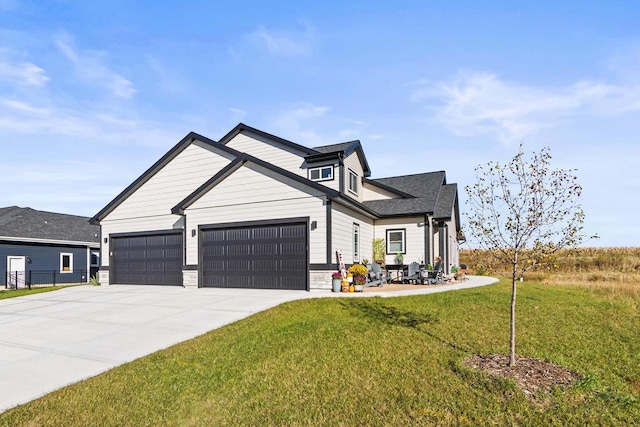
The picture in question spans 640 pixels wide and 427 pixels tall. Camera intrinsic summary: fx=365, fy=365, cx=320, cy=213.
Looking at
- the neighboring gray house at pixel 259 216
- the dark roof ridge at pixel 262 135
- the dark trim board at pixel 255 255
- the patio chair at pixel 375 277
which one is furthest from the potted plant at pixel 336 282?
the dark roof ridge at pixel 262 135

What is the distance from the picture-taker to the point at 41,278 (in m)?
26.0

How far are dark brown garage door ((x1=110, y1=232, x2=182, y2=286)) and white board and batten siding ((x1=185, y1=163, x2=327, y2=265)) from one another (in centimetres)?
180

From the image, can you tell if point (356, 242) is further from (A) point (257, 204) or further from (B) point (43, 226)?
(B) point (43, 226)

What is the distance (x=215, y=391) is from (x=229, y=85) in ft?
39.5

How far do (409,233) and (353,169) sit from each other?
4704 mm

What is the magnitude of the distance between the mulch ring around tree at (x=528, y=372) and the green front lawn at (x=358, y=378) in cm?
21

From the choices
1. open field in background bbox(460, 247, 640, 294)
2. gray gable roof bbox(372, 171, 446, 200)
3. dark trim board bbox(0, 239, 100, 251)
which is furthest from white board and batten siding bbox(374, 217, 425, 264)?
dark trim board bbox(0, 239, 100, 251)

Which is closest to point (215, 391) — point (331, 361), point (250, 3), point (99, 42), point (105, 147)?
point (331, 361)

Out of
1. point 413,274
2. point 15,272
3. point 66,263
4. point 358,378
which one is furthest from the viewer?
point 66,263

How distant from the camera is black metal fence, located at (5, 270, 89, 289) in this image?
24.3 meters

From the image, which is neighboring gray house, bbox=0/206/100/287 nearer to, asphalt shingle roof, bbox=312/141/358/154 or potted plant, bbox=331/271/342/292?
asphalt shingle roof, bbox=312/141/358/154

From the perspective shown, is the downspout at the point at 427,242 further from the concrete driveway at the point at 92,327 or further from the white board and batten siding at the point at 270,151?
the concrete driveway at the point at 92,327

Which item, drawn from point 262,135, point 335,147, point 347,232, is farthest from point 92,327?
point 335,147

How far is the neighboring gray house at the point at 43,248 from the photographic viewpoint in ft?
80.2
